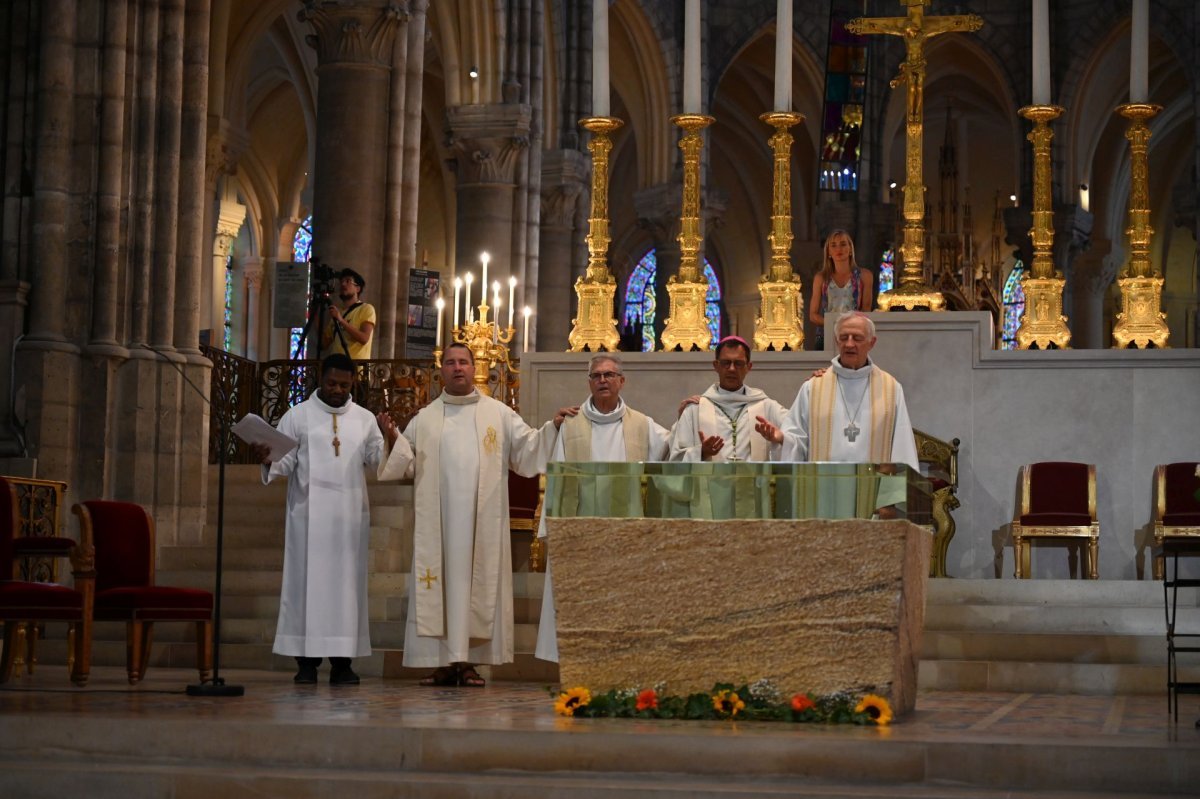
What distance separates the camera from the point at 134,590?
833cm

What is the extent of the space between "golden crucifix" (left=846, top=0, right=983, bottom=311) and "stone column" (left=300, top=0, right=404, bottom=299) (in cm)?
648

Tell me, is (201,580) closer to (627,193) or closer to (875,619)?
(875,619)

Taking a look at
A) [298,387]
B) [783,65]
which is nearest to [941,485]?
[783,65]

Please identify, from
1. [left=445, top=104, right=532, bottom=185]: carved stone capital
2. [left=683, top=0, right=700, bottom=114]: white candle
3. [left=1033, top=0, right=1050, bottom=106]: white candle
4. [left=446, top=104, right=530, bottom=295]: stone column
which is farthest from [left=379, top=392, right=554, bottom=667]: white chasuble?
[left=445, top=104, right=532, bottom=185]: carved stone capital

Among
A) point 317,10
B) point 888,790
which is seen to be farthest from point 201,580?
point 317,10

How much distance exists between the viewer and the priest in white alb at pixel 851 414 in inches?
313

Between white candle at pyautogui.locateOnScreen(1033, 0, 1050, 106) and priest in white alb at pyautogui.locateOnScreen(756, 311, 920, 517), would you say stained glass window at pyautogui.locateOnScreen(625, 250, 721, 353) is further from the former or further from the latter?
priest in white alb at pyautogui.locateOnScreen(756, 311, 920, 517)

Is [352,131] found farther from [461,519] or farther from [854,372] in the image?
[854,372]

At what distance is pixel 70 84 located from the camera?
11930 millimetres

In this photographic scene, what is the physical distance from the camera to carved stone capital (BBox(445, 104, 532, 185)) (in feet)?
70.3

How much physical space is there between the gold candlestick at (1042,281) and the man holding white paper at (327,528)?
431 centimetres

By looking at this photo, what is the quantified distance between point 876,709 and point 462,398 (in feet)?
10.6

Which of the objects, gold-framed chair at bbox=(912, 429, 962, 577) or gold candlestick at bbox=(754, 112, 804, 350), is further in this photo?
gold candlestick at bbox=(754, 112, 804, 350)

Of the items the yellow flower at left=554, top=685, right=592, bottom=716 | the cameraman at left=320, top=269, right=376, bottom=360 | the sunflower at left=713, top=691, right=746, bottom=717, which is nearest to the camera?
the sunflower at left=713, top=691, right=746, bottom=717
